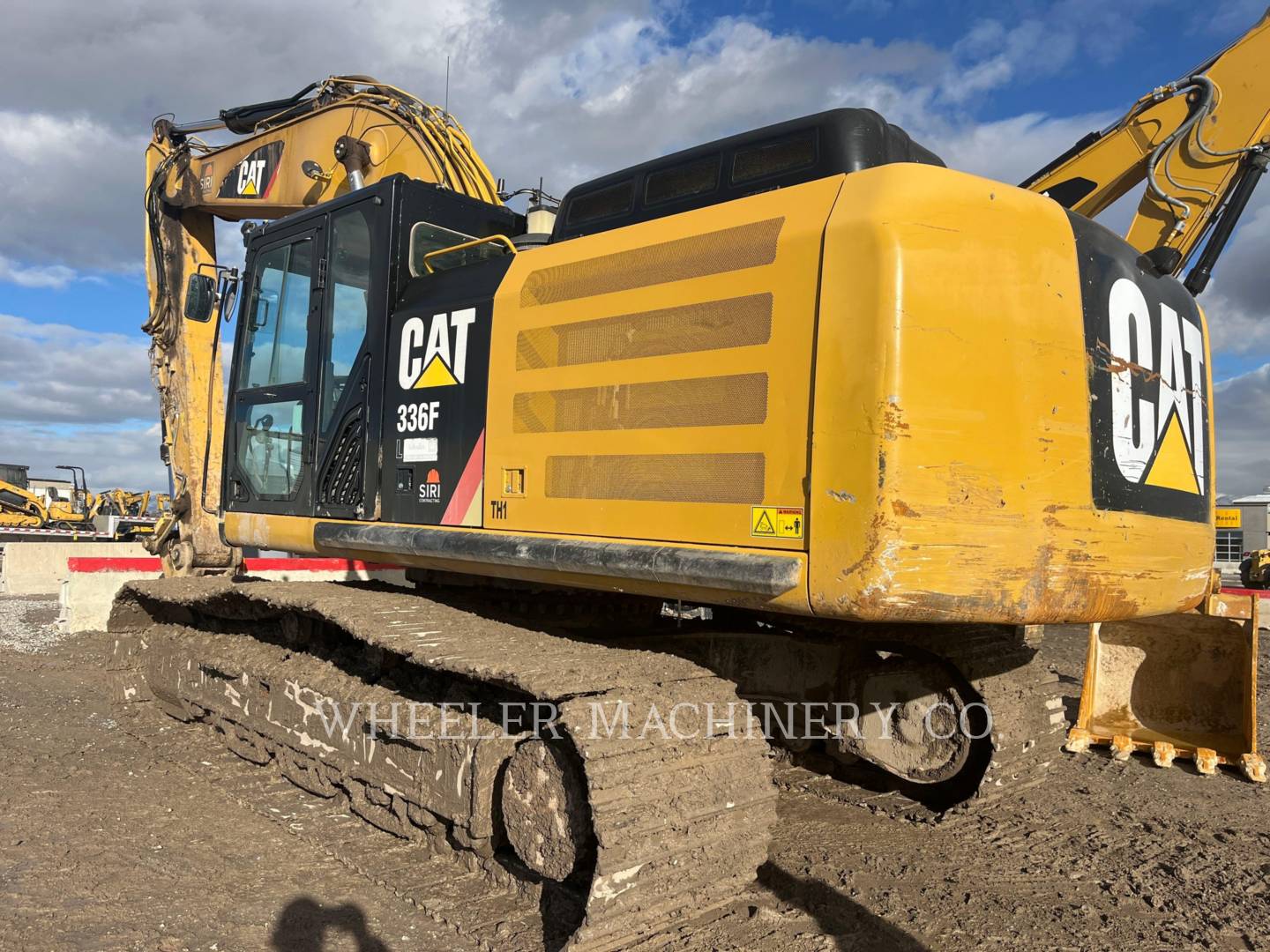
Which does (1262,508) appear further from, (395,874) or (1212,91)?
(395,874)

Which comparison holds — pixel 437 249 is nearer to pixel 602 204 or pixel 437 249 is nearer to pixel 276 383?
pixel 602 204

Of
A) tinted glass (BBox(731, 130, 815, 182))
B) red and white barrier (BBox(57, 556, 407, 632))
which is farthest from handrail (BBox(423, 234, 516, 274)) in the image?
red and white barrier (BBox(57, 556, 407, 632))

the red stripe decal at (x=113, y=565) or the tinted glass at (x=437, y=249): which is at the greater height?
the tinted glass at (x=437, y=249)

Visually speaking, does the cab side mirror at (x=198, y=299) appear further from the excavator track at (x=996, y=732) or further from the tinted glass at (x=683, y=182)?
the excavator track at (x=996, y=732)

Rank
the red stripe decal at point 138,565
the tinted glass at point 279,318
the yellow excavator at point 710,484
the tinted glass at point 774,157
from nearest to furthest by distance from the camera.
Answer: the yellow excavator at point 710,484 < the tinted glass at point 774,157 < the tinted glass at point 279,318 < the red stripe decal at point 138,565

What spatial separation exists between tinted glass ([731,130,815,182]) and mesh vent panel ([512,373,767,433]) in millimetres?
925

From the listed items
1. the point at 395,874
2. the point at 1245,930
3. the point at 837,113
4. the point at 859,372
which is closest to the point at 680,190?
the point at 837,113

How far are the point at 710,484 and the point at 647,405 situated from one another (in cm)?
41

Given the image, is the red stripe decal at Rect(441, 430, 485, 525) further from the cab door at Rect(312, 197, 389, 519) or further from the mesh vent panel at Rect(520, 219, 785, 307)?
the mesh vent panel at Rect(520, 219, 785, 307)

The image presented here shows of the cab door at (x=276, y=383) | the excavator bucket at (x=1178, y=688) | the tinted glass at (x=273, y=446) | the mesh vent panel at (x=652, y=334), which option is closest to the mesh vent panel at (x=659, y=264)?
the mesh vent panel at (x=652, y=334)

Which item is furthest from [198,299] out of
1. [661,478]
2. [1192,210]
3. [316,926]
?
[1192,210]

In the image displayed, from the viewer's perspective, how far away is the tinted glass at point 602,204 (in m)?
3.92

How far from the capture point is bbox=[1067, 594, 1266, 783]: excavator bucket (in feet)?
18.0

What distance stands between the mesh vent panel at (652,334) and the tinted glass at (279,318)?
1668 millimetres
